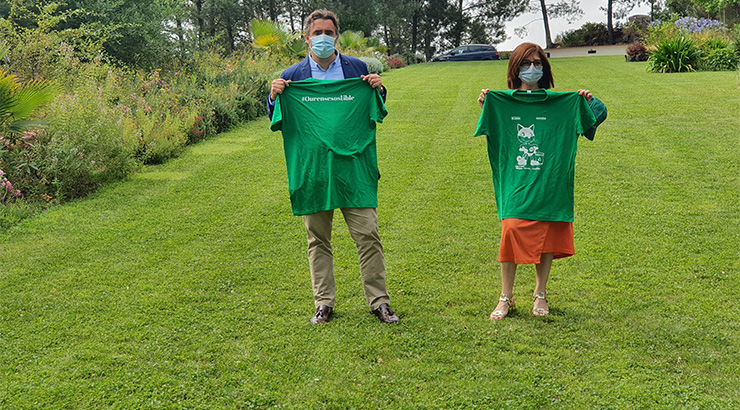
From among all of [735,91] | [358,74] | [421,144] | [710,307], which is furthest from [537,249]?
[735,91]

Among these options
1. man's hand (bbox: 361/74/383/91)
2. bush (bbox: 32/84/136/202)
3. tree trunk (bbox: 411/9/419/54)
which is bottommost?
bush (bbox: 32/84/136/202)

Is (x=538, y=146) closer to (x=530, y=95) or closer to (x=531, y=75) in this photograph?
(x=530, y=95)

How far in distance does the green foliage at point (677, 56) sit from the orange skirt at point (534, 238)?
16.6 m

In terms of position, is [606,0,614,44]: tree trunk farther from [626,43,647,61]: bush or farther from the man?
the man

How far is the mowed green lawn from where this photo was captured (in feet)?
12.3

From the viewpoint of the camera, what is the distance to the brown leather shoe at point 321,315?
4574 mm

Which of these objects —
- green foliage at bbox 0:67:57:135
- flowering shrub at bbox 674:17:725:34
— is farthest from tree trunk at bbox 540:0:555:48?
green foliage at bbox 0:67:57:135

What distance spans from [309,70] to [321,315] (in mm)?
1728

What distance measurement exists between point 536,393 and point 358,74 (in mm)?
2469

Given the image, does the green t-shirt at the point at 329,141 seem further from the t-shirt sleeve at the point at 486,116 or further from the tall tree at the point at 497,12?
the tall tree at the point at 497,12

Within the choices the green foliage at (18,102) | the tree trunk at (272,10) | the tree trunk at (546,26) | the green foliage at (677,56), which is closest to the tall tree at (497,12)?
the tree trunk at (546,26)

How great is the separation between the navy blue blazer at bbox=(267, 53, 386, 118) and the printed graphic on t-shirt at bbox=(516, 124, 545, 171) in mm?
997

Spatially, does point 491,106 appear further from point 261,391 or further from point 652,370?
point 261,391

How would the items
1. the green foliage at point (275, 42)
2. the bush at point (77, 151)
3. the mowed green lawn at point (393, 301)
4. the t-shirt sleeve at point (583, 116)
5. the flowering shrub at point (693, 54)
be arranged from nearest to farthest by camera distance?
1. the mowed green lawn at point (393, 301)
2. the t-shirt sleeve at point (583, 116)
3. the bush at point (77, 151)
4. the flowering shrub at point (693, 54)
5. the green foliage at point (275, 42)
